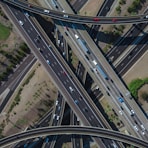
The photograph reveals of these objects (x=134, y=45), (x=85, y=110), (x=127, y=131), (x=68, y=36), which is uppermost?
(x=68, y=36)

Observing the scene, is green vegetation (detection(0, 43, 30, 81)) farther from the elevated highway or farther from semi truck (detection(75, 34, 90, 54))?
semi truck (detection(75, 34, 90, 54))

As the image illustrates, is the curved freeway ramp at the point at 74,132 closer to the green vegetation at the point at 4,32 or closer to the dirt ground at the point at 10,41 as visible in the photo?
the dirt ground at the point at 10,41

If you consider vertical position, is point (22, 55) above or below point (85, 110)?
above

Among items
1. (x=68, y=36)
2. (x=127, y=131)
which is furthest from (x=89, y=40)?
(x=127, y=131)

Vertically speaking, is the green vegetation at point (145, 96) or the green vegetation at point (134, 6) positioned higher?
the green vegetation at point (134, 6)

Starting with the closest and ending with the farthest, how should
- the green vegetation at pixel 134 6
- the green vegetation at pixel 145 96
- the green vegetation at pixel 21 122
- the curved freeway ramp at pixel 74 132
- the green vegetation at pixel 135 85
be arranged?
1. the curved freeway ramp at pixel 74 132
2. the green vegetation at pixel 135 85
3. the green vegetation at pixel 21 122
4. the green vegetation at pixel 134 6
5. the green vegetation at pixel 145 96

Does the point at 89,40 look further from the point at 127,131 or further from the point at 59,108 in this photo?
the point at 127,131

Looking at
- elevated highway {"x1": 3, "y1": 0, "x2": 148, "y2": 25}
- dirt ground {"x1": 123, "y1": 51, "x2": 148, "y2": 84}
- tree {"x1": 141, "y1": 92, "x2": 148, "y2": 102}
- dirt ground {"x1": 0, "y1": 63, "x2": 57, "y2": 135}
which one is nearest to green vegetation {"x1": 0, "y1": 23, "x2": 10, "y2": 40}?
elevated highway {"x1": 3, "y1": 0, "x2": 148, "y2": 25}

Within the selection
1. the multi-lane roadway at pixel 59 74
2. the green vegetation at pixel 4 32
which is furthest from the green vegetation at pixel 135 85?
the green vegetation at pixel 4 32
